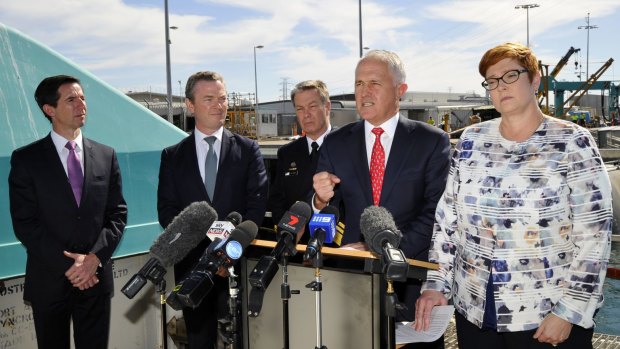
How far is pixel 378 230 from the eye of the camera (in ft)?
6.88

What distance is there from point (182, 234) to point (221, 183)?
3.76ft

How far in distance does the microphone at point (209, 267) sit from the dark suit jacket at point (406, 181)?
863 millimetres

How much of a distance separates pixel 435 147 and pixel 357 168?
430 millimetres

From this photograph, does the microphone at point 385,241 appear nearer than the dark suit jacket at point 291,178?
Yes

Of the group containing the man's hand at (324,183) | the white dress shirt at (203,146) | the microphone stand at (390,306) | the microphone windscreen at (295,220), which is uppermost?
the white dress shirt at (203,146)

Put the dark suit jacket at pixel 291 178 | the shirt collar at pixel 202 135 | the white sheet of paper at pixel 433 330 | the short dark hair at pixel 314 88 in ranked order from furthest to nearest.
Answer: the short dark hair at pixel 314 88 → the dark suit jacket at pixel 291 178 → the shirt collar at pixel 202 135 → the white sheet of paper at pixel 433 330

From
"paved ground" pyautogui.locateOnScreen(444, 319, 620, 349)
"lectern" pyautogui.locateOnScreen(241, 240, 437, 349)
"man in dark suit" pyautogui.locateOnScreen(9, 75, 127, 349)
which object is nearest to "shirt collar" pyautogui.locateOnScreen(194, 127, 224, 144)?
"man in dark suit" pyautogui.locateOnScreen(9, 75, 127, 349)

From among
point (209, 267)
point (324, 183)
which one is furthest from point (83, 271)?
point (324, 183)

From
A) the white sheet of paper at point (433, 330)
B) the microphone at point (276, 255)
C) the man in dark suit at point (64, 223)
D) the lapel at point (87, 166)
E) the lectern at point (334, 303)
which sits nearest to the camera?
the microphone at point (276, 255)

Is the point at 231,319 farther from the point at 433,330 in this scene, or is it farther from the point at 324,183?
the point at 433,330

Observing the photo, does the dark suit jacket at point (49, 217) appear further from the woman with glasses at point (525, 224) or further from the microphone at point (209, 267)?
the woman with glasses at point (525, 224)

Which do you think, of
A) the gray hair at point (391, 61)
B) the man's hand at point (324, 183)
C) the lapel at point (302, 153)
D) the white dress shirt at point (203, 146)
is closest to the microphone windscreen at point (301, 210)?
the man's hand at point (324, 183)

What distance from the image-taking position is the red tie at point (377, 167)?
117 inches

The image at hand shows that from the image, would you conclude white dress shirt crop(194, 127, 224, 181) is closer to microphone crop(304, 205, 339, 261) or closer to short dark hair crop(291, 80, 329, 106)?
short dark hair crop(291, 80, 329, 106)
